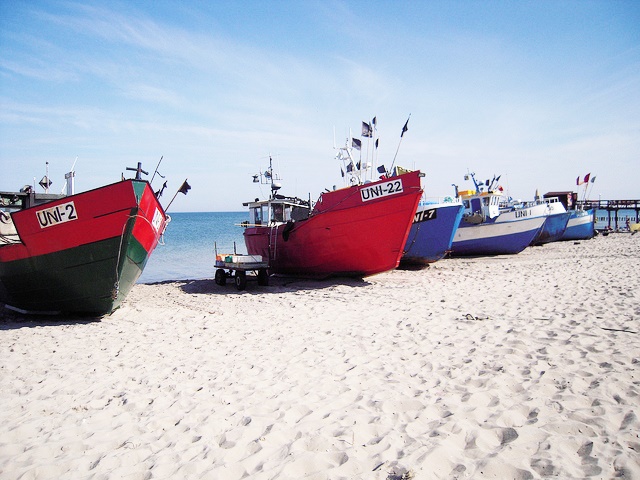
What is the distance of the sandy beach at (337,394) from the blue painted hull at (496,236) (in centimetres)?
1236

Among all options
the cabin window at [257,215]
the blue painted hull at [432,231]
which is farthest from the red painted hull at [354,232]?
the blue painted hull at [432,231]

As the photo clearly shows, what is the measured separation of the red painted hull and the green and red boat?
16.4 ft

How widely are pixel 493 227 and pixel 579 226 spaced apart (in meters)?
13.2

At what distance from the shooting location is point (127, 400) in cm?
412

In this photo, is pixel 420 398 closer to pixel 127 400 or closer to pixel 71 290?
pixel 127 400

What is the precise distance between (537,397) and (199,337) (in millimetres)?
5013

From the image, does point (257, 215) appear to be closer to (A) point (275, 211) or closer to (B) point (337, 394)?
(A) point (275, 211)

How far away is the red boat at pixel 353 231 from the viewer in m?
10.9

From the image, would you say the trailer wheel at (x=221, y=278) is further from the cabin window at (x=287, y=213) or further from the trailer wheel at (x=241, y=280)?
the cabin window at (x=287, y=213)

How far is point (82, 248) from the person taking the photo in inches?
301

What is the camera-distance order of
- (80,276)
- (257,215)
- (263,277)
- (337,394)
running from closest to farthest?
(337,394) < (80,276) < (263,277) < (257,215)

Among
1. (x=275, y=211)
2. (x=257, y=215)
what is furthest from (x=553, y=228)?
(x=257, y=215)

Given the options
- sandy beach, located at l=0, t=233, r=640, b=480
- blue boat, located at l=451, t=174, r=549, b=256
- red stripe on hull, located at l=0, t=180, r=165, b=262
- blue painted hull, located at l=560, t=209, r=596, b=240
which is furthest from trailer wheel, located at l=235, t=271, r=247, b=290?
blue painted hull, located at l=560, t=209, r=596, b=240

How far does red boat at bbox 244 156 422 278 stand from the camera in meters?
10.9
